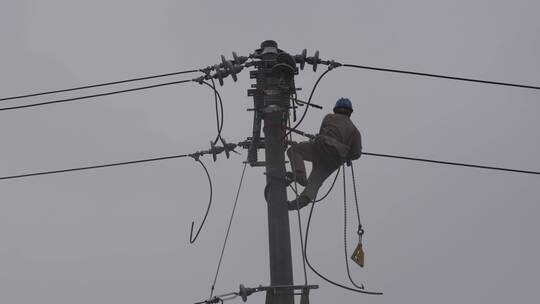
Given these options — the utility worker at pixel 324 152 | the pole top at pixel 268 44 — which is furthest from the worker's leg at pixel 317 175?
the pole top at pixel 268 44

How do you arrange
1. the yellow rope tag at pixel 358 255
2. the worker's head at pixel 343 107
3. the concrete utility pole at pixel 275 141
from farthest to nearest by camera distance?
the worker's head at pixel 343 107
the yellow rope tag at pixel 358 255
the concrete utility pole at pixel 275 141

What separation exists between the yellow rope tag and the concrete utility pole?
1034 mm

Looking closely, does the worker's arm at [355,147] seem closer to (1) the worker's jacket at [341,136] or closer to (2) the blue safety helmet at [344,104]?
(1) the worker's jacket at [341,136]

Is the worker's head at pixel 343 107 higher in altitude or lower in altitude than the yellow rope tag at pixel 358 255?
higher

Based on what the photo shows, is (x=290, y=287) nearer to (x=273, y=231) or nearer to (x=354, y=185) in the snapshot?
(x=273, y=231)

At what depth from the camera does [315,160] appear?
8016 mm

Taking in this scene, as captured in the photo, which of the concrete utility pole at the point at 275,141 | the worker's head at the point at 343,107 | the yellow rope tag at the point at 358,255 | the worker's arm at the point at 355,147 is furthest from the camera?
the worker's head at the point at 343,107

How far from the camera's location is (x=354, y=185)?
8383 millimetres

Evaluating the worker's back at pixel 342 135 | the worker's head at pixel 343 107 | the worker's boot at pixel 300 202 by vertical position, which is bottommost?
the worker's boot at pixel 300 202

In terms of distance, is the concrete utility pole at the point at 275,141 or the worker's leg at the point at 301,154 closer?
the concrete utility pole at the point at 275,141

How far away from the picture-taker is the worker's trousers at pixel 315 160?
7.84 m

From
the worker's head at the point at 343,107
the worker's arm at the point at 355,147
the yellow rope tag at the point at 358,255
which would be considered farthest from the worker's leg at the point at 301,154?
the yellow rope tag at the point at 358,255

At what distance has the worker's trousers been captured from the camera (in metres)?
7.84

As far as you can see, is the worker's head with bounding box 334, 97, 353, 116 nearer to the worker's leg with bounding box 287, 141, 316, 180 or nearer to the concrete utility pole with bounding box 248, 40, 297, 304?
the worker's leg with bounding box 287, 141, 316, 180
